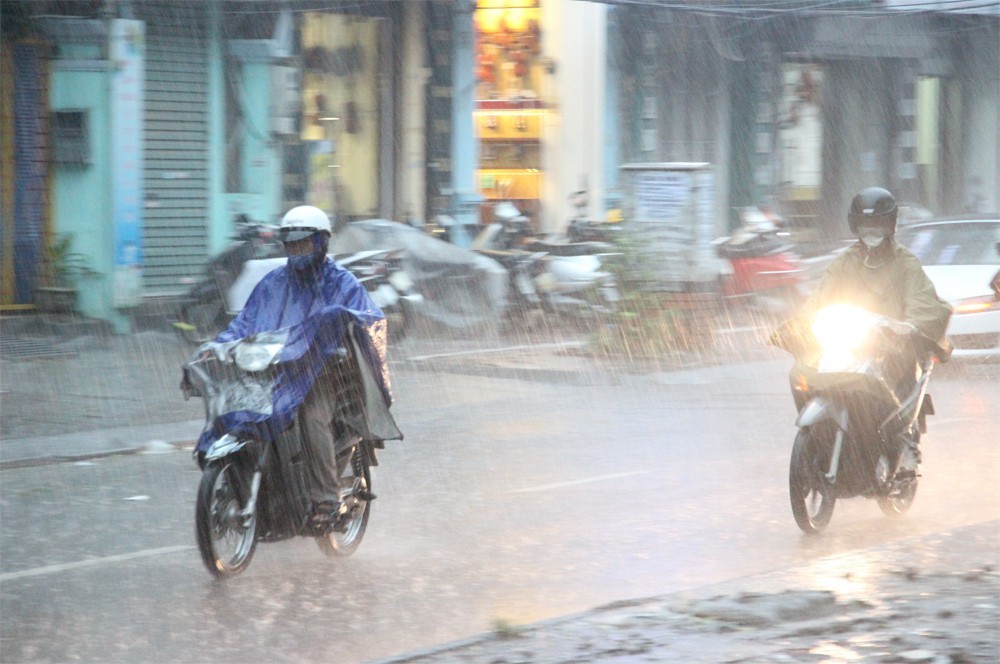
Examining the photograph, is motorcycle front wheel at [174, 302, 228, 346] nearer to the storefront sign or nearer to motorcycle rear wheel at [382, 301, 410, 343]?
the storefront sign

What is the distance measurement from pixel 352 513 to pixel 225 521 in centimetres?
72

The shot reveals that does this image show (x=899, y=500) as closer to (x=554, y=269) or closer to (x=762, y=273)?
(x=554, y=269)

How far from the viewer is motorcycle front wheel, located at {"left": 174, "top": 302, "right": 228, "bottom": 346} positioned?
15727mm

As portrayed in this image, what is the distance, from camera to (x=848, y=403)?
7.67 m

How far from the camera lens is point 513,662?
16.6ft

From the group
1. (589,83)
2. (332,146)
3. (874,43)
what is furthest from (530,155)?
(874,43)

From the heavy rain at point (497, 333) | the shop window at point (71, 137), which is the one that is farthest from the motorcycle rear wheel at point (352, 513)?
the shop window at point (71, 137)

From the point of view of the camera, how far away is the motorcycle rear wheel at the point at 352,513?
7.16 m

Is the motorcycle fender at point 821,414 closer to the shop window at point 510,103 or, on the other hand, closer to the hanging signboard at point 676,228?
the hanging signboard at point 676,228

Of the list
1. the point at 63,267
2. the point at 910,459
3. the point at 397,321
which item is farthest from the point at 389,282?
the point at 910,459

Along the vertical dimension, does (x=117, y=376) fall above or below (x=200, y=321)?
below

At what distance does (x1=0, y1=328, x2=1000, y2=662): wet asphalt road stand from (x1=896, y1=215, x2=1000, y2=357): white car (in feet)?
6.74

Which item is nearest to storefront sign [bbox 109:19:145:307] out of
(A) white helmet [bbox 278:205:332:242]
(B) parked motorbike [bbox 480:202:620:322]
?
(B) parked motorbike [bbox 480:202:620:322]

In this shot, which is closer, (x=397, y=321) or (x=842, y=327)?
(x=842, y=327)
